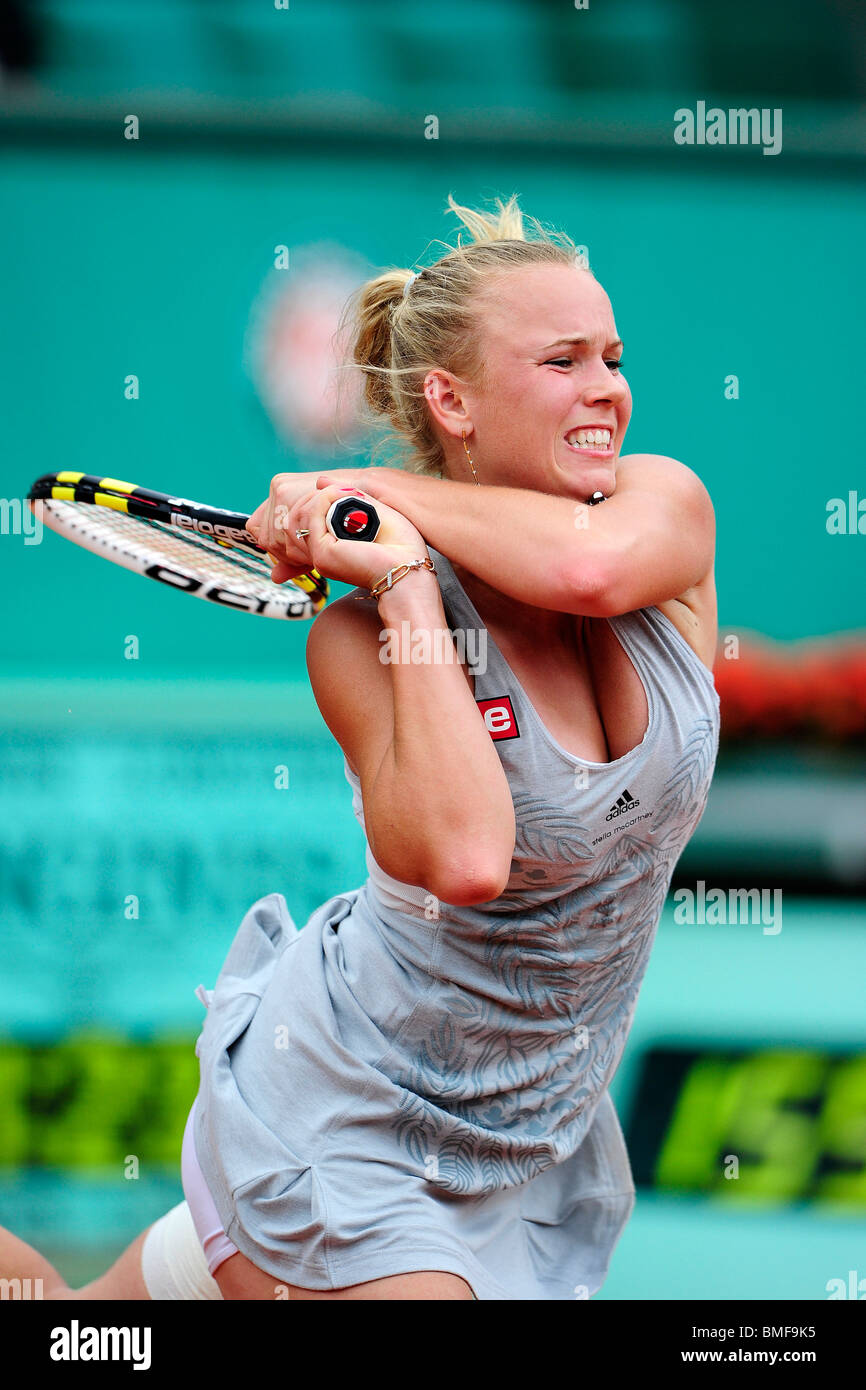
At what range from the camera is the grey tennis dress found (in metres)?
1.39

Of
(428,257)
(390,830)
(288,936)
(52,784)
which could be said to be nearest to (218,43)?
(428,257)

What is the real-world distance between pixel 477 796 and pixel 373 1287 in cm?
52

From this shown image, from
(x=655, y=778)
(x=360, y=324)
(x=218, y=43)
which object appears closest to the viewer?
(x=655, y=778)

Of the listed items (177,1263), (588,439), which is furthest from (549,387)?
(177,1263)

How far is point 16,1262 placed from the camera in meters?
1.85

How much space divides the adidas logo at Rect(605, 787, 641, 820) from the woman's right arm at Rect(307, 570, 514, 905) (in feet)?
0.41

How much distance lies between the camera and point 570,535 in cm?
136

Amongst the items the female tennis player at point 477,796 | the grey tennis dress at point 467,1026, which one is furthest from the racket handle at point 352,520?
the grey tennis dress at point 467,1026

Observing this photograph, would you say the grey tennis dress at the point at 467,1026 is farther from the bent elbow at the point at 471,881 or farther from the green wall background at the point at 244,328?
the green wall background at the point at 244,328

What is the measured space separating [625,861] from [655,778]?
9cm

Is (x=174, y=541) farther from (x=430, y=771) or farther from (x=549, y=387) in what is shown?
(x=430, y=771)

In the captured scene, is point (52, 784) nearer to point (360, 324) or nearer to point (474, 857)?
point (360, 324)

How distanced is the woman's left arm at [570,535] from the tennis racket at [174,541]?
34 cm

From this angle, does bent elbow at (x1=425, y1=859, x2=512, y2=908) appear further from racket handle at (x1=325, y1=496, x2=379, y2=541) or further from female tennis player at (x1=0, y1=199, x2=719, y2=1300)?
racket handle at (x1=325, y1=496, x2=379, y2=541)
